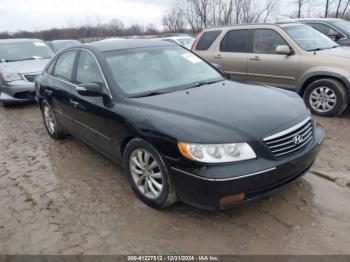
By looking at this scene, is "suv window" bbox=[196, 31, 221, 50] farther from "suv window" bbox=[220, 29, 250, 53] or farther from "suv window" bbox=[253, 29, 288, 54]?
"suv window" bbox=[253, 29, 288, 54]

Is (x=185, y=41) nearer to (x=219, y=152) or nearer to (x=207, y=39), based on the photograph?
(x=207, y=39)

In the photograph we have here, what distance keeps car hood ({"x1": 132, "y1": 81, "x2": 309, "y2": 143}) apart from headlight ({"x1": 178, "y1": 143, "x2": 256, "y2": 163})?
0.05 meters

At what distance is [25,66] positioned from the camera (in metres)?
7.73

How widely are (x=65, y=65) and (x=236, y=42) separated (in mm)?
3751

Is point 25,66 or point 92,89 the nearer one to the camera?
point 92,89

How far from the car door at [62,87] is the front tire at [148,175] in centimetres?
148

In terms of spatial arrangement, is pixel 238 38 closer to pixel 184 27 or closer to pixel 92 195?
pixel 92 195

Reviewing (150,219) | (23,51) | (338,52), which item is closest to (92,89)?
(150,219)

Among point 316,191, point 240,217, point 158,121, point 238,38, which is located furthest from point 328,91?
point 158,121

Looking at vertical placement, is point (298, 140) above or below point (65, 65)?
→ below

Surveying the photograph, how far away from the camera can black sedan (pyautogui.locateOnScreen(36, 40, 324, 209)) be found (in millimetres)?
2451

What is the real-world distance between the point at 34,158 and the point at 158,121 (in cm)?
268

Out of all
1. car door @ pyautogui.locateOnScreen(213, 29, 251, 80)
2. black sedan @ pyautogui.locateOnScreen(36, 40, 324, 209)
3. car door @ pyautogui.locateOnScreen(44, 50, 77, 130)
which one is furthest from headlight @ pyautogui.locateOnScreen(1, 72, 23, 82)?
car door @ pyautogui.locateOnScreen(213, 29, 251, 80)

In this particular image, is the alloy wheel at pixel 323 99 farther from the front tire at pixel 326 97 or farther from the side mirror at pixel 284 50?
the side mirror at pixel 284 50
